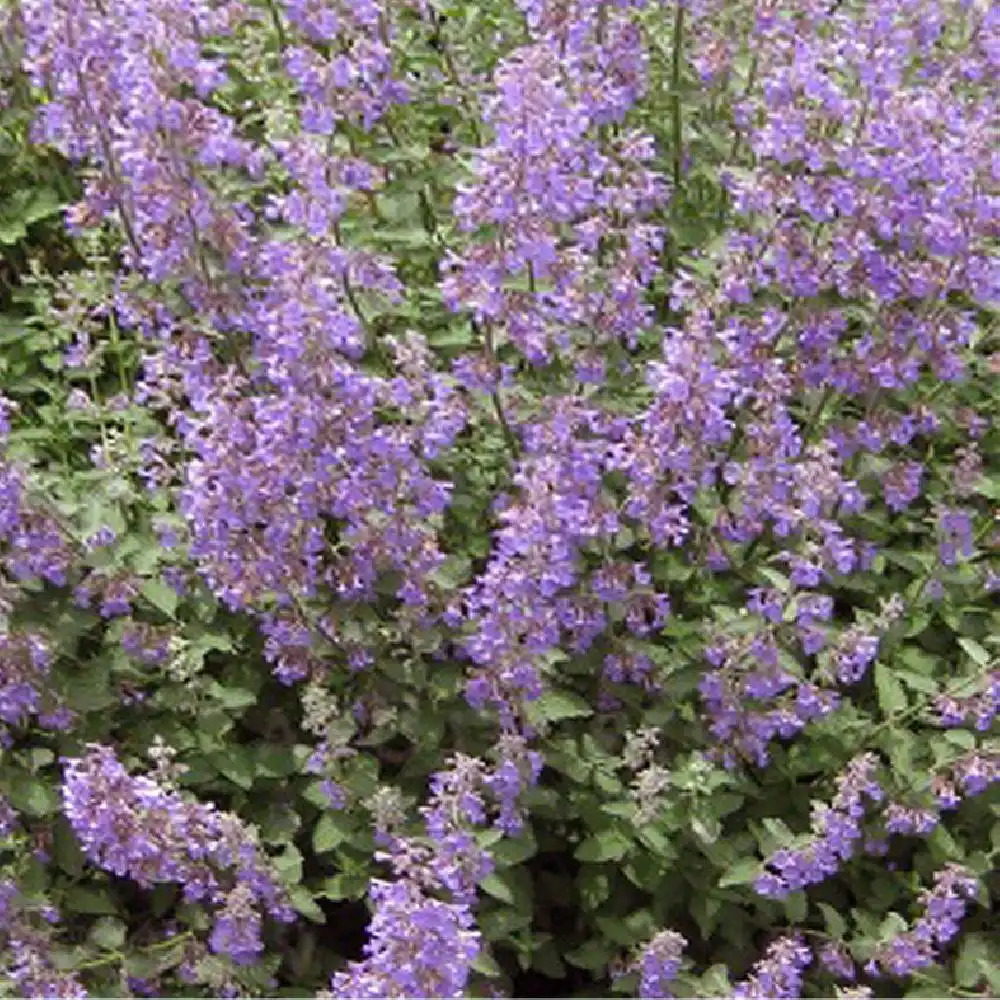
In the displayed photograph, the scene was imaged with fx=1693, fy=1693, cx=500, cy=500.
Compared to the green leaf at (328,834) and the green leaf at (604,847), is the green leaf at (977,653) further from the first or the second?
the green leaf at (328,834)

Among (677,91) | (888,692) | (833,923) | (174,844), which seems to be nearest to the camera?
(174,844)

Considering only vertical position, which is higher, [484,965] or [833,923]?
[833,923]

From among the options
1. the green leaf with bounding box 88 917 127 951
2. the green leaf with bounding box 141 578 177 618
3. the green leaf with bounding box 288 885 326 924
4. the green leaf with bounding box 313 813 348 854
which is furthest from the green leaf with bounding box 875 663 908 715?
the green leaf with bounding box 88 917 127 951

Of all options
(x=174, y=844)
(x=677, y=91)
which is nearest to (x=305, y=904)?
(x=174, y=844)

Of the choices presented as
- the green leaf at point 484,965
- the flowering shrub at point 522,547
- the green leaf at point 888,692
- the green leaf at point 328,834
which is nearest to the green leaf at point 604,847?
the flowering shrub at point 522,547

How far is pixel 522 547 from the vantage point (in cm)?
364

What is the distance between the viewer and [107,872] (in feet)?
14.5

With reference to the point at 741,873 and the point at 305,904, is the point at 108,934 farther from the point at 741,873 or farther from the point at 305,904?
the point at 741,873

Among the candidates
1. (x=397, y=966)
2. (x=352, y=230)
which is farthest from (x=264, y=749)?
(x=352, y=230)

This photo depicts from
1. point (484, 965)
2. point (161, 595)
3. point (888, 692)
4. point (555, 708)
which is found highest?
point (161, 595)

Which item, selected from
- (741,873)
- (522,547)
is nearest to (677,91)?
(522,547)

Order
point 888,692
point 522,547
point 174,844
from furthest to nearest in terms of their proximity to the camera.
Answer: point 888,692, point 174,844, point 522,547

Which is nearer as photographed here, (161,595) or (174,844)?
(174,844)

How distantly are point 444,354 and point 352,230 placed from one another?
459mm
